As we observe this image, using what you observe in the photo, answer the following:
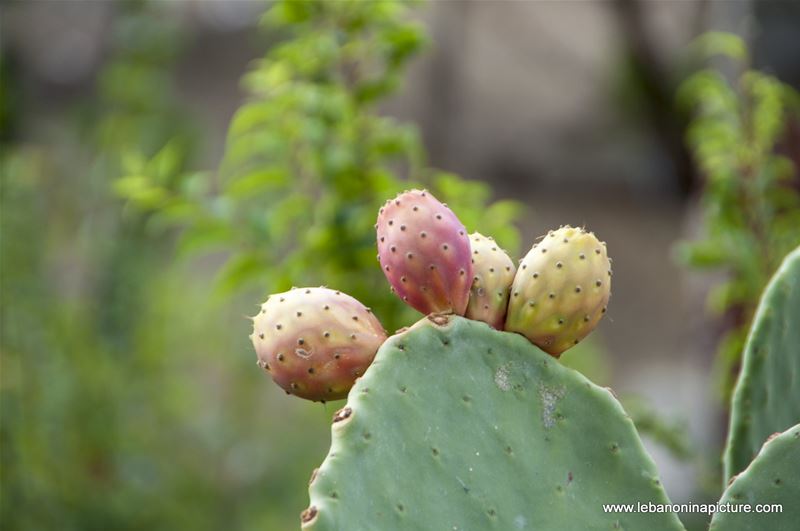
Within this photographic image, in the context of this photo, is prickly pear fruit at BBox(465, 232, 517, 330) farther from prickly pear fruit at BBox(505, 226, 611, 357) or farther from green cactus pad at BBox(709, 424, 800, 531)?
green cactus pad at BBox(709, 424, 800, 531)

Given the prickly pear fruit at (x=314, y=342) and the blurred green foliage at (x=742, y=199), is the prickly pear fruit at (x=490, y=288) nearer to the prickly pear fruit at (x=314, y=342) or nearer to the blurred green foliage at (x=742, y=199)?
the prickly pear fruit at (x=314, y=342)

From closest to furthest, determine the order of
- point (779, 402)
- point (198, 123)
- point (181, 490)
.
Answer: point (779, 402)
point (181, 490)
point (198, 123)

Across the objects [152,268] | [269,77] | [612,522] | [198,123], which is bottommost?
[612,522]

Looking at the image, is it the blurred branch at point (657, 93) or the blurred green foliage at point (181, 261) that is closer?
the blurred green foliage at point (181, 261)

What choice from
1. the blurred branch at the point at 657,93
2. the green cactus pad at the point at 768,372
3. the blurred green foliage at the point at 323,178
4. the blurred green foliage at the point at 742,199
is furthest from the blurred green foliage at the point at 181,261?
the blurred branch at the point at 657,93

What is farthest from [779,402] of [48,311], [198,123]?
[198,123]

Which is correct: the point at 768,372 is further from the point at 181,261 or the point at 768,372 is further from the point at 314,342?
the point at 181,261

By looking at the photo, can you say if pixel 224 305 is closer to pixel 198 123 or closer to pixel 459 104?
pixel 198 123

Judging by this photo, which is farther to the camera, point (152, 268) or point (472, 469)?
point (152, 268)
